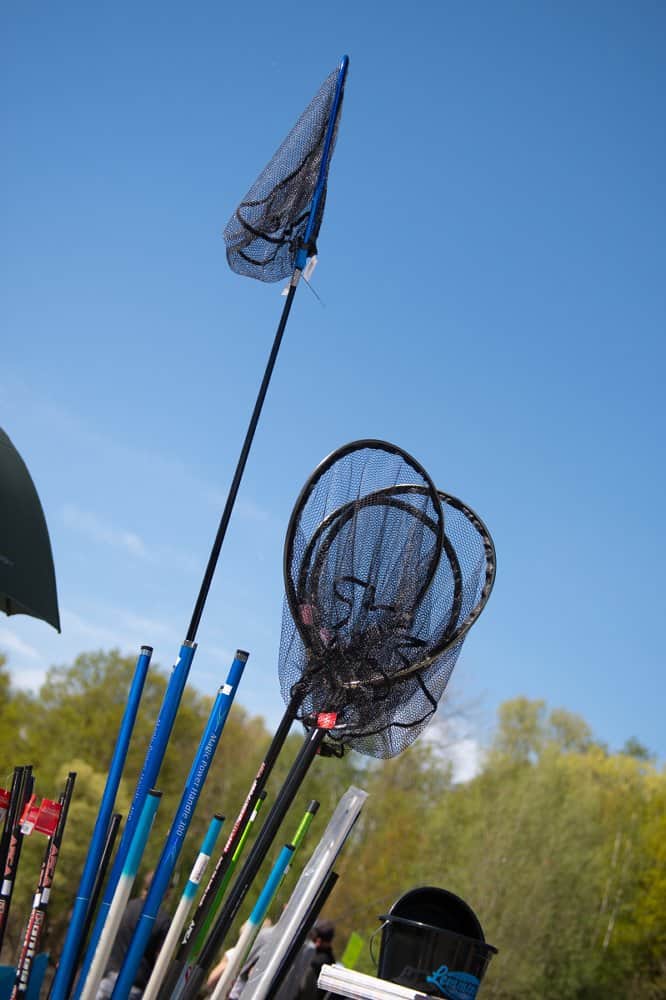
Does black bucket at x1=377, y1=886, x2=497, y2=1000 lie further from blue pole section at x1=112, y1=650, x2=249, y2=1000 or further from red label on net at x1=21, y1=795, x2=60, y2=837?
red label on net at x1=21, y1=795, x2=60, y2=837

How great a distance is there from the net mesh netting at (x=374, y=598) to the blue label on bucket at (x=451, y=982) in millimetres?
731

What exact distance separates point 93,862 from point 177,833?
0.24m

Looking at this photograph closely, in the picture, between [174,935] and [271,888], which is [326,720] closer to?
[271,888]

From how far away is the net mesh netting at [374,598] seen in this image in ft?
11.0

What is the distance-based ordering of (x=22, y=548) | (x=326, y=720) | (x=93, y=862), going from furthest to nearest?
(x=22, y=548) < (x=326, y=720) < (x=93, y=862)

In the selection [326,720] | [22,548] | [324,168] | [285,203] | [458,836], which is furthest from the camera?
[458,836]

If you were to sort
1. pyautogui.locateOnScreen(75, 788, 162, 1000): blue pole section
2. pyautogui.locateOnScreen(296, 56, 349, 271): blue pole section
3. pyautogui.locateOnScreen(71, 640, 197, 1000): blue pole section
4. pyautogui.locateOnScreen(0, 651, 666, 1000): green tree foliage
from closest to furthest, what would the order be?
pyautogui.locateOnScreen(75, 788, 162, 1000): blue pole section < pyautogui.locateOnScreen(71, 640, 197, 1000): blue pole section < pyautogui.locateOnScreen(296, 56, 349, 271): blue pole section < pyautogui.locateOnScreen(0, 651, 666, 1000): green tree foliage

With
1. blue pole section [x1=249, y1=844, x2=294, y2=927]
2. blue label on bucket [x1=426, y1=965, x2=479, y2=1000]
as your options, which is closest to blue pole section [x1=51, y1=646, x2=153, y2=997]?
blue pole section [x1=249, y1=844, x2=294, y2=927]

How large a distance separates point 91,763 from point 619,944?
56.4 ft

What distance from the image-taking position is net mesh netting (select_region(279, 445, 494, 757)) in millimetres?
3340

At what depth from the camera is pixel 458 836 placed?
28.9m

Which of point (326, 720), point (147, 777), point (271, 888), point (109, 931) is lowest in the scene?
point (109, 931)

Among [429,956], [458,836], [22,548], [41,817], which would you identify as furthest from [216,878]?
[458,836]

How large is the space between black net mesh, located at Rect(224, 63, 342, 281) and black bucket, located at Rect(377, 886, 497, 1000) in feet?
7.67
